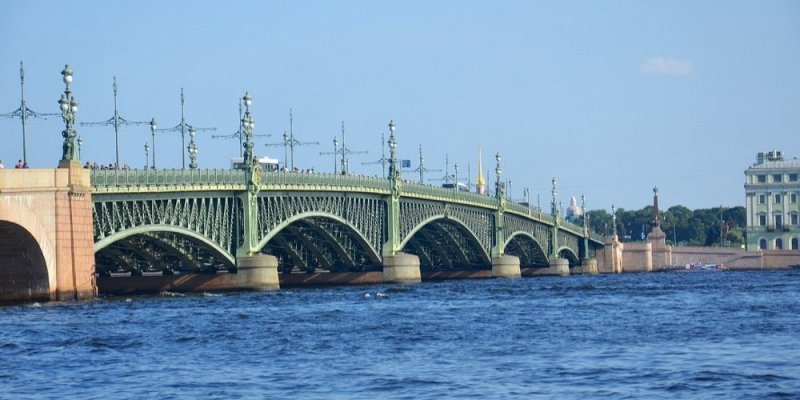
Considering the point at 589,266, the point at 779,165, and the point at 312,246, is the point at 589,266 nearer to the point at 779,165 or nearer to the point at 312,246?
the point at 779,165

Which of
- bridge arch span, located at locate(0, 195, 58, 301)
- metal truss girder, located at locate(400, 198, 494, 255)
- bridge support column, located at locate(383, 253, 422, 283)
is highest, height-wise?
metal truss girder, located at locate(400, 198, 494, 255)

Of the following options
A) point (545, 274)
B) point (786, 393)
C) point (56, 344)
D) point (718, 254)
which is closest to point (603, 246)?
point (718, 254)

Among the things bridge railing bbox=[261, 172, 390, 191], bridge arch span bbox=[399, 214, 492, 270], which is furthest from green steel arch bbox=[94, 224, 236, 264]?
bridge arch span bbox=[399, 214, 492, 270]

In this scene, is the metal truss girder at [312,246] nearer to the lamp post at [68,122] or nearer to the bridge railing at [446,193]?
the bridge railing at [446,193]

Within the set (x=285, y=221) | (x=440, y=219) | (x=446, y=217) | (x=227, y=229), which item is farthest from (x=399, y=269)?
(x=227, y=229)

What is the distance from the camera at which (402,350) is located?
127 feet

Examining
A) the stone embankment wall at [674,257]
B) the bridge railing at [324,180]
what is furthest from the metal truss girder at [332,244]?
the stone embankment wall at [674,257]

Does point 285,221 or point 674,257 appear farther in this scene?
point 674,257

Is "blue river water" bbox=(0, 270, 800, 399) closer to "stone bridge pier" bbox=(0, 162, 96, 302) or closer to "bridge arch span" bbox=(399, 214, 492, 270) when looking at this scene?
"stone bridge pier" bbox=(0, 162, 96, 302)

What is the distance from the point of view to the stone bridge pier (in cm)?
5647

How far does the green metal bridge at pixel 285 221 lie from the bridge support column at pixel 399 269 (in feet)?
1.66

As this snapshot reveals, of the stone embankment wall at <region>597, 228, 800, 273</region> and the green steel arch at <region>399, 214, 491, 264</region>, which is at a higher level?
the green steel arch at <region>399, 214, 491, 264</region>

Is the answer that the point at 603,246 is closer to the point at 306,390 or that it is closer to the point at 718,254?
the point at 718,254

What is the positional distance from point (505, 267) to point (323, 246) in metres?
30.8
